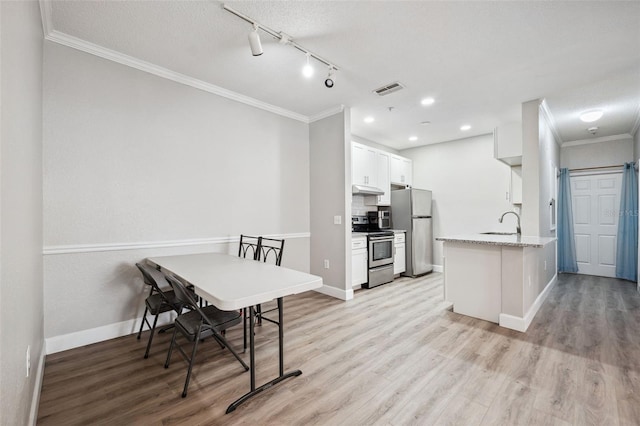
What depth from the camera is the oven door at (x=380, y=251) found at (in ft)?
14.8

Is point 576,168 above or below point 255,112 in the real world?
below

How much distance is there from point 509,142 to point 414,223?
6.53 ft

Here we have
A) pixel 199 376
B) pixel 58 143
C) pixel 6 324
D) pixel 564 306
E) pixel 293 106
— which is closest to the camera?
pixel 6 324

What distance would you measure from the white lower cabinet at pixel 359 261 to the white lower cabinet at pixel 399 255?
2.87ft

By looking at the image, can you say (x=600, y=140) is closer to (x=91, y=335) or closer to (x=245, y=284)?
(x=245, y=284)

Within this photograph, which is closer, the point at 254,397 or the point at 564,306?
the point at 254,397

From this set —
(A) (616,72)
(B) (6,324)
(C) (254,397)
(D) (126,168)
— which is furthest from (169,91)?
(A) (616,72)

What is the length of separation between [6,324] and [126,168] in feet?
6.65

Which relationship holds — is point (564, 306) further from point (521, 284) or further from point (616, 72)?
point (616, 72)

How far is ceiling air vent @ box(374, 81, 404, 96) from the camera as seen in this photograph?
333 cm

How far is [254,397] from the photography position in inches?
72.6

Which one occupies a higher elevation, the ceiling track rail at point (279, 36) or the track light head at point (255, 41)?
the ceiling track rail at point (279, 36)

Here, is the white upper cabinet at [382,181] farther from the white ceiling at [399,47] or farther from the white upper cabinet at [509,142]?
the white upper cabinet at [509,142]

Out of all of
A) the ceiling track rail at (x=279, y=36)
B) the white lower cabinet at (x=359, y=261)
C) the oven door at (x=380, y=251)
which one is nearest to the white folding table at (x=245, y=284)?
the ceiling track rail at (x=279, y=36)
